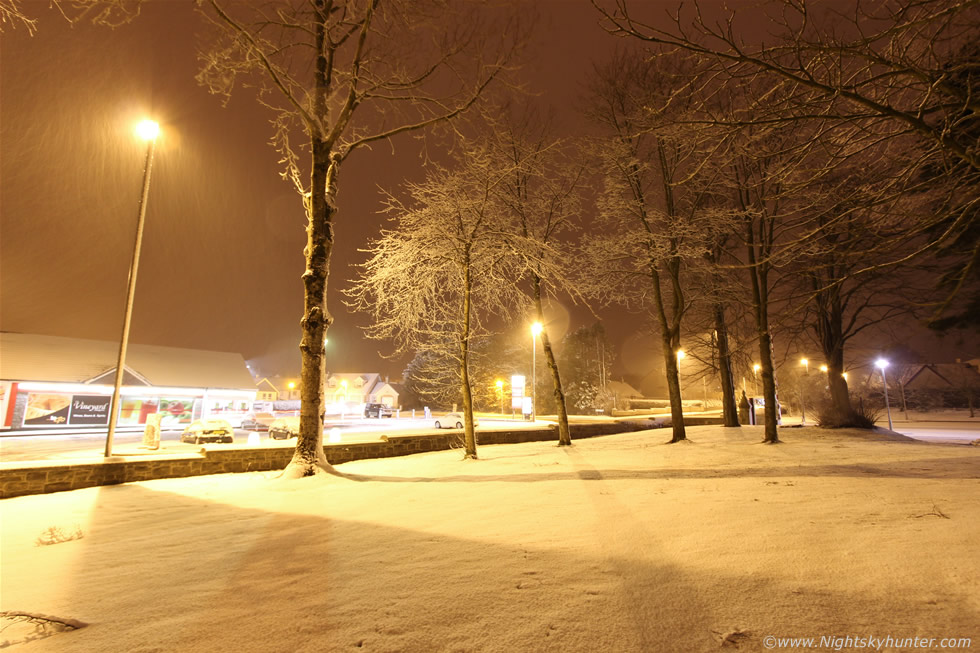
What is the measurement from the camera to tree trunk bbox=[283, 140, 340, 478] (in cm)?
908

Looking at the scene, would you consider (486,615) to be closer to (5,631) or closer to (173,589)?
(173,589)

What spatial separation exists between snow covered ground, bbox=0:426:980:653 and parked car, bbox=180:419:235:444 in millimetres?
17228

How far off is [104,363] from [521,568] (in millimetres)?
41487

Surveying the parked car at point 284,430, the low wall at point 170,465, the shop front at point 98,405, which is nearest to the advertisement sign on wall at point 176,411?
the shop front at point 98,405

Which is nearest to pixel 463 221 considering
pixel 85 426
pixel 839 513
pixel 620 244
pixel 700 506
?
pixel 620 244

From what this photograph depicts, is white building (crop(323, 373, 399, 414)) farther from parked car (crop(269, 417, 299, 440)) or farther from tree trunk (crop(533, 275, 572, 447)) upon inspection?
tree trunk (crop(533, 275, 572, 447))

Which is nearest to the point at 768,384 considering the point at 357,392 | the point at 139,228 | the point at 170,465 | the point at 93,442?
the point at 170,465

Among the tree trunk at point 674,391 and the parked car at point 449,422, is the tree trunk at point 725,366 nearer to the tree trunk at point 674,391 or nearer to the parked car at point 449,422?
the tree trunk at point 674,391

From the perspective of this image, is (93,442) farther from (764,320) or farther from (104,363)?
(764,320)

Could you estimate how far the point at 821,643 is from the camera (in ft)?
7.22

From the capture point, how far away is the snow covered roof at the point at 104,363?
29766 millimetres

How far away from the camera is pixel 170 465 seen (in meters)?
9.77

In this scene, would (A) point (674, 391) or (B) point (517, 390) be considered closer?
(A) point (674, 391)

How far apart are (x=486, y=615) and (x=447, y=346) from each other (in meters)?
10.3
